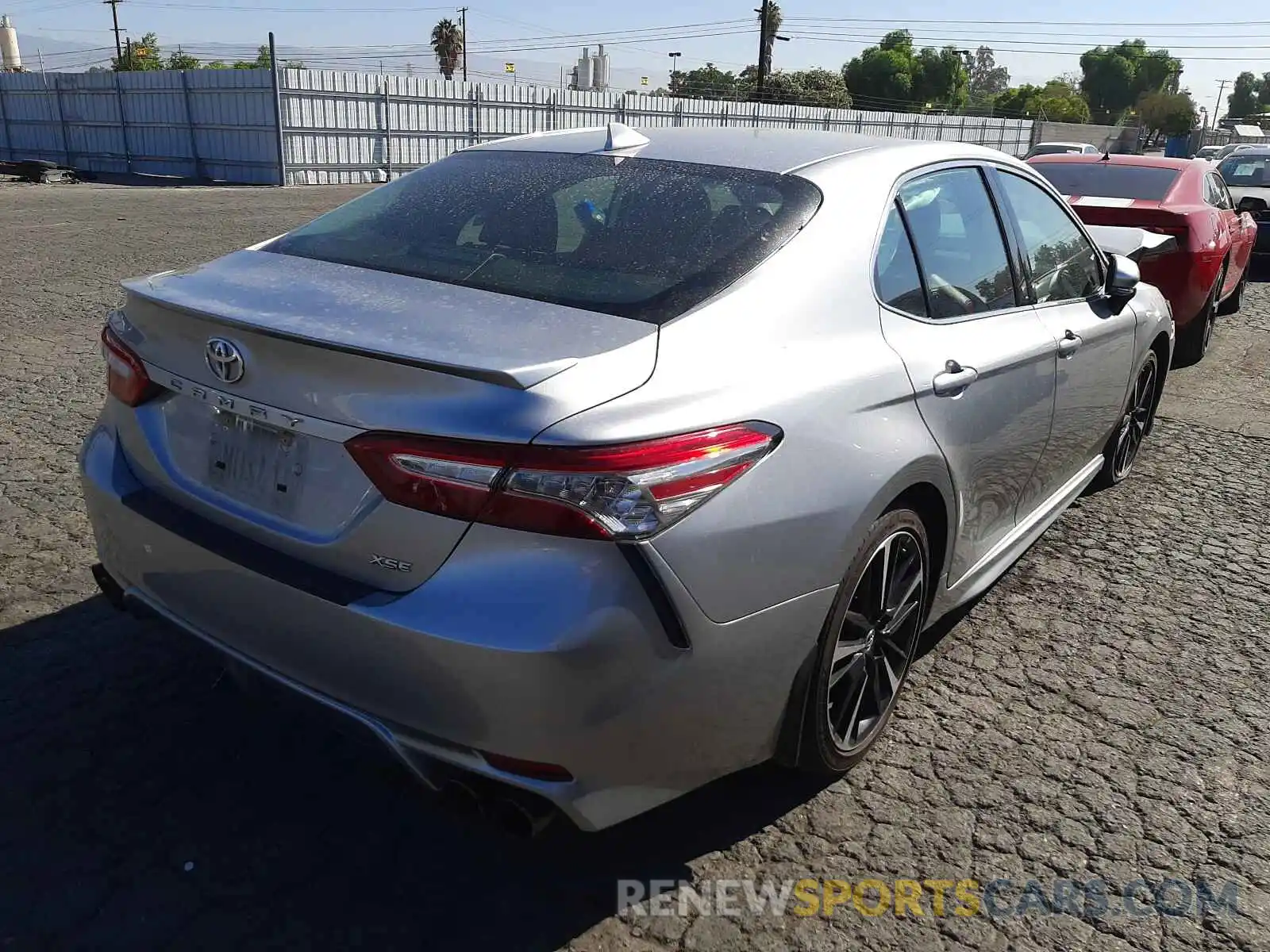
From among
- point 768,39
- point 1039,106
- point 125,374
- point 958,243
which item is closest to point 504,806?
point 125,374

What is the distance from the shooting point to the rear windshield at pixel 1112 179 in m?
8.02

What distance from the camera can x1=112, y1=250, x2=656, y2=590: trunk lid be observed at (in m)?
2.03

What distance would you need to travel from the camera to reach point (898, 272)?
290cm

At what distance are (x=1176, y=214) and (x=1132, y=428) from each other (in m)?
3.08

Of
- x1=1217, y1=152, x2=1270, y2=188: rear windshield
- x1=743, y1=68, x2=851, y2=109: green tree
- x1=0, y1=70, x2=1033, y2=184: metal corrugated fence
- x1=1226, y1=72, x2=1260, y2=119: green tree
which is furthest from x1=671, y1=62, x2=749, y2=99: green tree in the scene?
x1=1226, y1=72, x2=1260, y2=119: green tree

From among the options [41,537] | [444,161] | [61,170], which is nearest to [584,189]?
[444,161]

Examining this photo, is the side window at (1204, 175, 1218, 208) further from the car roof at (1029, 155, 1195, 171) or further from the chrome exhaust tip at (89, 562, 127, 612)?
the chrome exhaust tip at (89, 562, 127, 612)

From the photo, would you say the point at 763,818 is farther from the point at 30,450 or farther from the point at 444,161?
the point at 30,450

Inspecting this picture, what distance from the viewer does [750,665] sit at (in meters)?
2.27

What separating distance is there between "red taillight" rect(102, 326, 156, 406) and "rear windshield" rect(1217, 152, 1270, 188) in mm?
14979

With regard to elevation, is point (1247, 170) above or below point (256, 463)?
below

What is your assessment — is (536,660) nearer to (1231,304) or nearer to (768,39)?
(1231,304)

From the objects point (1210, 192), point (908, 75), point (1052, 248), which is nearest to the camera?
point (1052, 248)

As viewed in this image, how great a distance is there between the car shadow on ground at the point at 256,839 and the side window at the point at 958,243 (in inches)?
57.3
